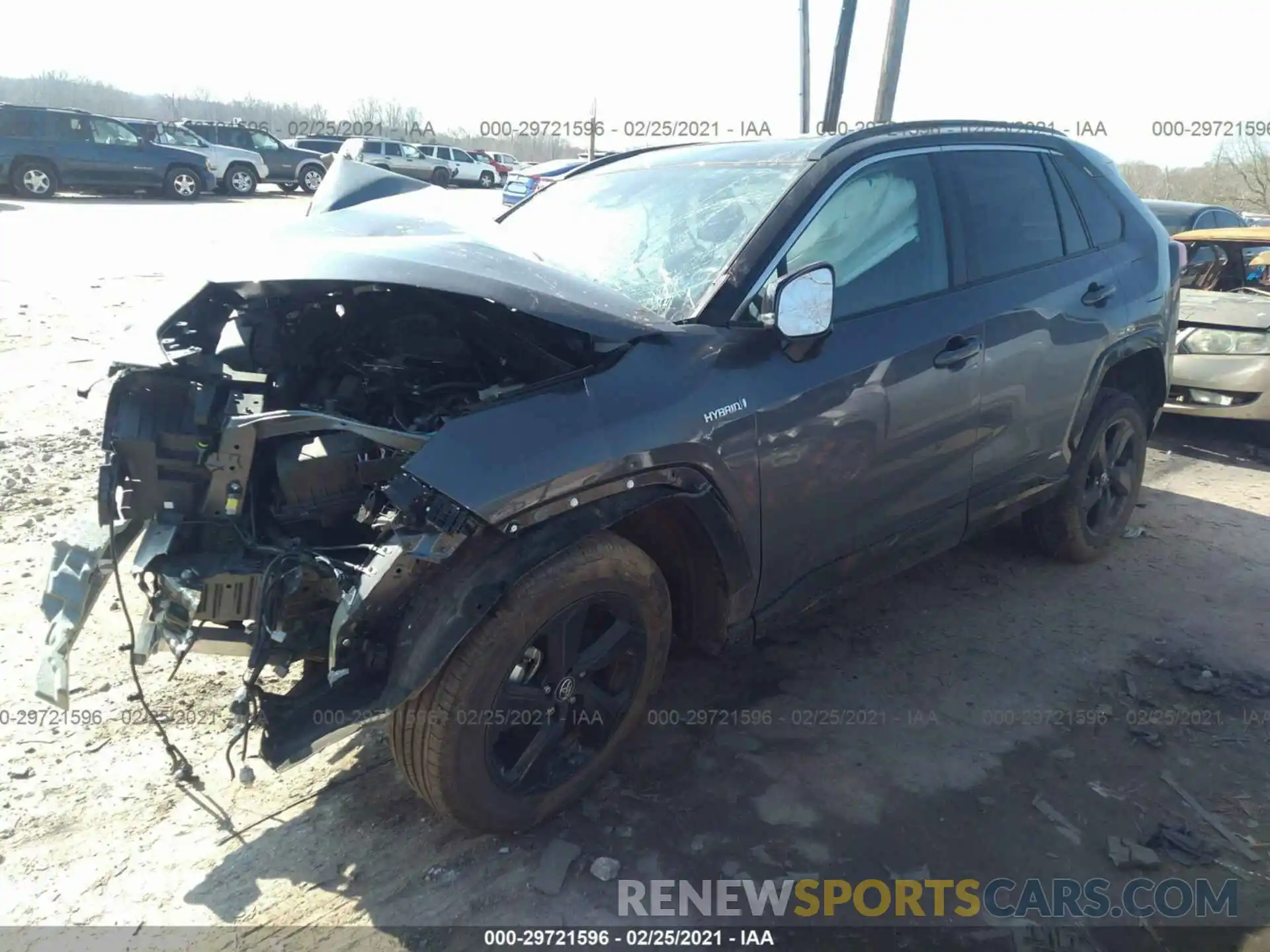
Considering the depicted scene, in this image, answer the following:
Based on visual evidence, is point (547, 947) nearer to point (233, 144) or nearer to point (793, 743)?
point (793, 743)

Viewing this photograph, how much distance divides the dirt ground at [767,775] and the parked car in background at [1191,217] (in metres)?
6.14

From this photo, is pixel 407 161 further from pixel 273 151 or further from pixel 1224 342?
pixel 1224 342

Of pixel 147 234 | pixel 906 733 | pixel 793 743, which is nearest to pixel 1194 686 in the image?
pixel 906 733

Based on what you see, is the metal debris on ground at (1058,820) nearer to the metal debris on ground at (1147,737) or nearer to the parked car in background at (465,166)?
the metal debris on ground at (1147,737)

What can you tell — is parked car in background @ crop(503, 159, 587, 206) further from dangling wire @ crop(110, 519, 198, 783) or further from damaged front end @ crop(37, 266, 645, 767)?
dangling wire @ crop(110, 519, 198, 783)

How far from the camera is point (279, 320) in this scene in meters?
3.11

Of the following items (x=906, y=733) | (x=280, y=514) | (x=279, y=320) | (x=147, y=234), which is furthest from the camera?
(x=147, y=234)

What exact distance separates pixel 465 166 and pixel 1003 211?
30581mm

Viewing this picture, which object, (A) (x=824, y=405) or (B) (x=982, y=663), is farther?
(B) (x=982, y=663)

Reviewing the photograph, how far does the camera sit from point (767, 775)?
3.07m

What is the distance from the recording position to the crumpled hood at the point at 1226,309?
6.75m

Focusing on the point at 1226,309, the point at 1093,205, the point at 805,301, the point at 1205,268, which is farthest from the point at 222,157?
the point at 805,301

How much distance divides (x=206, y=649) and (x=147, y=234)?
13844 mm

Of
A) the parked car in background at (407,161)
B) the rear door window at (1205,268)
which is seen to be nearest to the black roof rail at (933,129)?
the rear door window at (1205,268)
